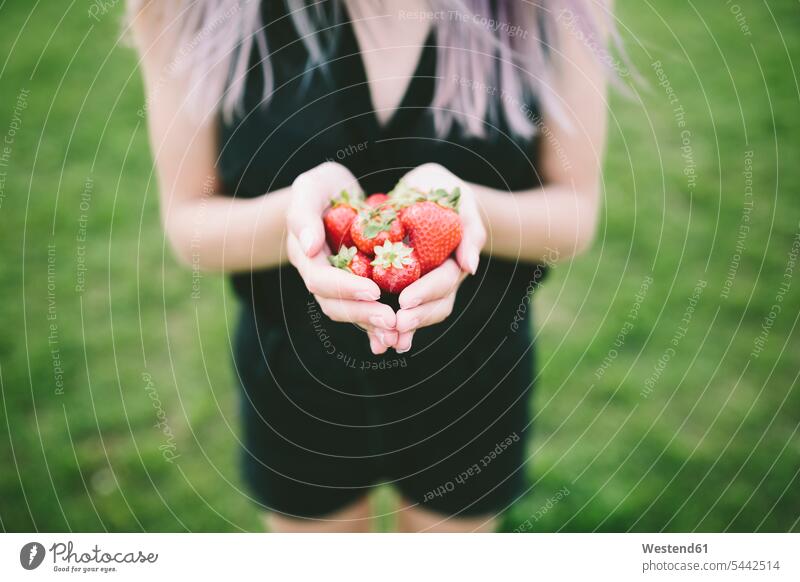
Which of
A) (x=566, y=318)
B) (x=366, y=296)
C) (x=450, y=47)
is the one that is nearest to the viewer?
(x=366, y=296)

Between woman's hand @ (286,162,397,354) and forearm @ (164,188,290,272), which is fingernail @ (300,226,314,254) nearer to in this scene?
woman's hand @ (286,162,397,354)

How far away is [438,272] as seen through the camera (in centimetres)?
61

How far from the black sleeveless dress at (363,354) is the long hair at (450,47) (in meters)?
0.01

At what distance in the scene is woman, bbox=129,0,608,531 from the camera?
2.19 feet

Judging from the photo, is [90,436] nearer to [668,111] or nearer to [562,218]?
[562,218]

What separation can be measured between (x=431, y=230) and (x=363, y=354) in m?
0.18

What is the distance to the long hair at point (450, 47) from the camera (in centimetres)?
67

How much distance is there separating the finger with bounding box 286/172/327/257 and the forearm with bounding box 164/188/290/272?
0.05 metres

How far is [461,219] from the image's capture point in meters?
0.64
